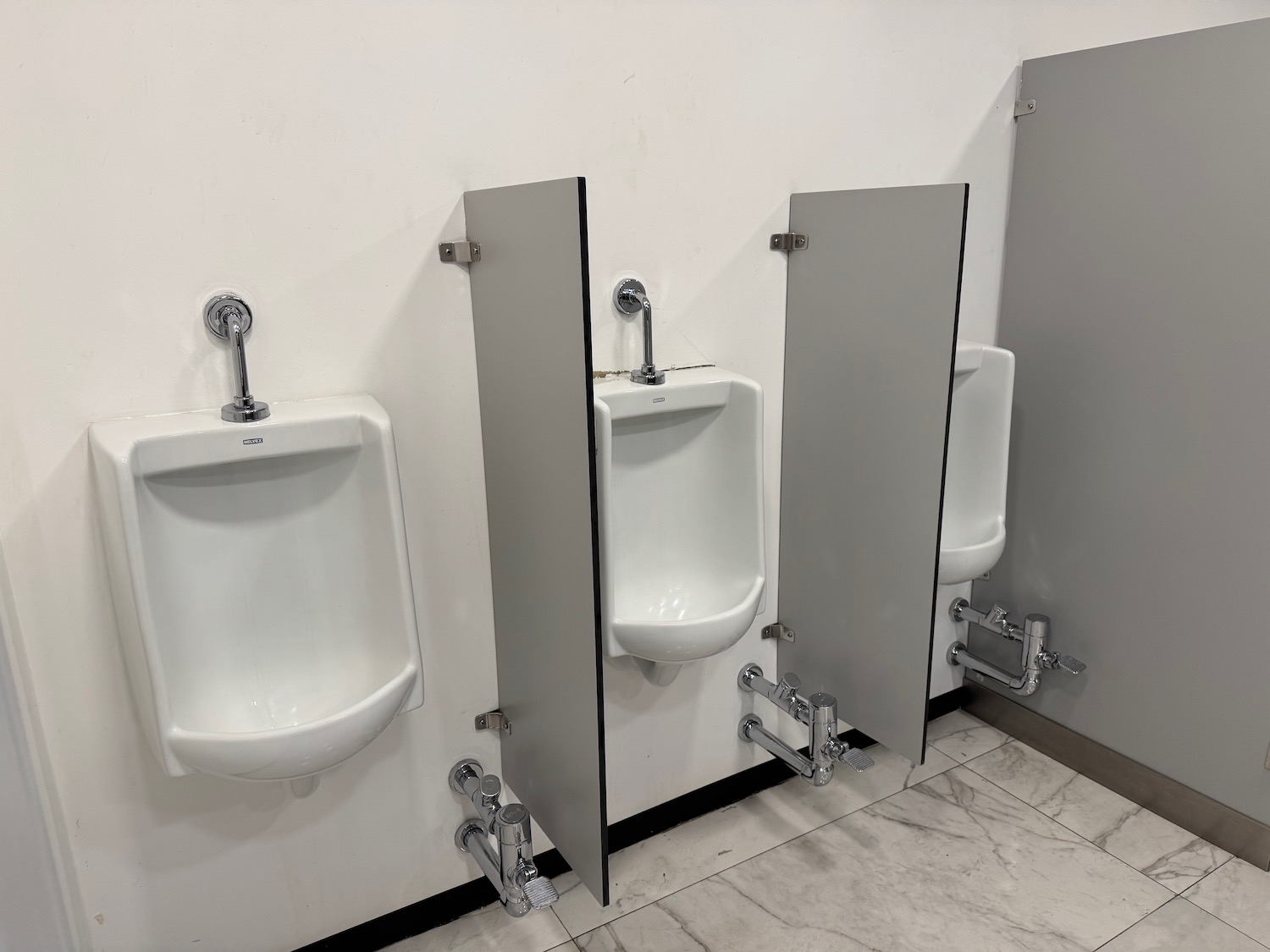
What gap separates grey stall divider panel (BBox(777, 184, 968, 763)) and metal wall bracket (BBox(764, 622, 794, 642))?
0.05ft

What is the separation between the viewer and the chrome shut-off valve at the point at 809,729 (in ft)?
6.09

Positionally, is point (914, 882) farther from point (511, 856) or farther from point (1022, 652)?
point (511, 856)

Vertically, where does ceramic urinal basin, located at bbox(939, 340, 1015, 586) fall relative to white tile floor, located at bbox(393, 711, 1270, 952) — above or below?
above

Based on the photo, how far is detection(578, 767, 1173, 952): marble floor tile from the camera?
5.59 ft

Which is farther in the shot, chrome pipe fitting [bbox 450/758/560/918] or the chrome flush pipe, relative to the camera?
the chrome flush pipe

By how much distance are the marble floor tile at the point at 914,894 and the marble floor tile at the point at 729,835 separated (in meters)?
0.04

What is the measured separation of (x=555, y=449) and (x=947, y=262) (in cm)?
79

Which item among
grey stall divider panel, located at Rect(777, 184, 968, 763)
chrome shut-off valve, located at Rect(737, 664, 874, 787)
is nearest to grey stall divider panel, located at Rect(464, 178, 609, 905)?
chrome shut-off valve, located at Rect(737, 664, 874, 787)

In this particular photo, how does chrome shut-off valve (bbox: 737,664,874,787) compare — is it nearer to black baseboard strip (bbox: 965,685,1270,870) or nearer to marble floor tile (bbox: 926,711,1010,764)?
marble floor tile (bbox: 926,711,1010,764)

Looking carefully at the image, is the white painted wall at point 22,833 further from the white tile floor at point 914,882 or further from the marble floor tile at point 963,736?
the marble floor tile at point 963,736

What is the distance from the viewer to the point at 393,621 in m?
1.40

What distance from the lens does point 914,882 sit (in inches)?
72.7

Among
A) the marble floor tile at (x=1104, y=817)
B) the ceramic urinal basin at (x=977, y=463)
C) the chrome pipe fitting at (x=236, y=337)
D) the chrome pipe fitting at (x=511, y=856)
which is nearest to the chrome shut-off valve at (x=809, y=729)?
the ceramic urinal basin at (x=977, y=463)

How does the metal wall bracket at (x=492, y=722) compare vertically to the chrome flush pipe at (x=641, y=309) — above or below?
below
